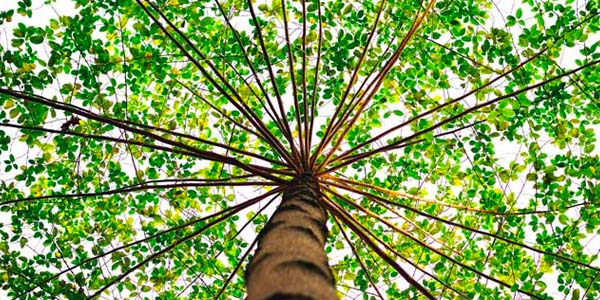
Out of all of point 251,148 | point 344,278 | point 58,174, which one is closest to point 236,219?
point 251,148

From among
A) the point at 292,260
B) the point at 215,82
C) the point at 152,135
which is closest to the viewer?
the point at 292,260

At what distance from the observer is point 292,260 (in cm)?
190

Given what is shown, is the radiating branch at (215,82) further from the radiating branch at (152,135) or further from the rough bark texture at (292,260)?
the rough bark texture at (292,260)

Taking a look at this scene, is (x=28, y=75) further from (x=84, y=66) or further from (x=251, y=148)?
(x=251, y=148)

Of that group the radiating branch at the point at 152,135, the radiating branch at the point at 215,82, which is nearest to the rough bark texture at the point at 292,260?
the radiating branch at the point at 152,135

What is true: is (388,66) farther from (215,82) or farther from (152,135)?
(152,135)

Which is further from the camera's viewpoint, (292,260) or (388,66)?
(388,66)

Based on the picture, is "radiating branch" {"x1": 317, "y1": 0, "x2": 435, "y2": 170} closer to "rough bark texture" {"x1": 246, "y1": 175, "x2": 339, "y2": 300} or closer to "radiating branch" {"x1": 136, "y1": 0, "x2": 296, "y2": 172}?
"radiating branch" {"x1": 136, "y1": 0, "x2": 296, "y2": 172}

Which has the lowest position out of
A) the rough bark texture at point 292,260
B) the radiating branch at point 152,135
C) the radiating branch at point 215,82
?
the rough bark texture at point 292,260

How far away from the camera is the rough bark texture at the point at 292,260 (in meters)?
1.67

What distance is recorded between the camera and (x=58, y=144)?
459 centimetres

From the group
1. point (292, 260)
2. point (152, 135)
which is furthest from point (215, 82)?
point (292, 260)

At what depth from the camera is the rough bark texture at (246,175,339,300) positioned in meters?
1.67

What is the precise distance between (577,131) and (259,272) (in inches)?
142
